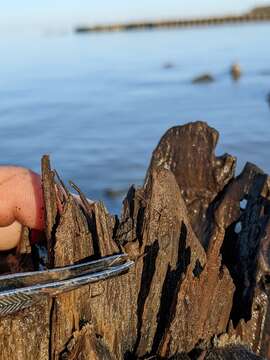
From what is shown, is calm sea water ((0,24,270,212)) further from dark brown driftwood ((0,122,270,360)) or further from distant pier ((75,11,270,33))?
distant pier ((75,11,270,33))

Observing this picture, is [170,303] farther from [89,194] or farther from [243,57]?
[243,57]

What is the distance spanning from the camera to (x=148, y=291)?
3.42m

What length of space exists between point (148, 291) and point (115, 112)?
757 inches

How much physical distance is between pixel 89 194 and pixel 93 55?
3775 cm

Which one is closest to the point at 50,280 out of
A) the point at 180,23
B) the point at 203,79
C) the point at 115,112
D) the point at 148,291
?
the point at 148,291

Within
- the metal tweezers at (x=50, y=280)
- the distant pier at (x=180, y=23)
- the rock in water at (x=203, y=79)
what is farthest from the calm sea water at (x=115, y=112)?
the distant pier at (x=180, y=23)

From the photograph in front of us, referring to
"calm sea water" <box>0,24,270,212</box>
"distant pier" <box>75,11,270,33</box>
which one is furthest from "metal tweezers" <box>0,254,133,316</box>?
"distant pier" <box>75,11,270,33</box>

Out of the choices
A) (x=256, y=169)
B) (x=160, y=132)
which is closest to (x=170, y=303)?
(x=256, y=169)

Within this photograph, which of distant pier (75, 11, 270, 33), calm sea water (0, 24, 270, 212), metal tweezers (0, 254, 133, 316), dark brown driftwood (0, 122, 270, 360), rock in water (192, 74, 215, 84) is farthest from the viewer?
distant pier (75, 11, 270, 33)

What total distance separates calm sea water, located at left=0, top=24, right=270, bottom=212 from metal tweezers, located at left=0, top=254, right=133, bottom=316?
26.8ft

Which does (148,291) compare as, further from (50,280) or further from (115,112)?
(115,112)

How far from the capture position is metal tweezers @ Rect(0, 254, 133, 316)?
2848 mm

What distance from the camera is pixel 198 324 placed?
11.3ft

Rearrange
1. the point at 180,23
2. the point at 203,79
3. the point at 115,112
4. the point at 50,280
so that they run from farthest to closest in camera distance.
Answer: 1. the point at 180,23
2. the point at 203,79
3. the point at 115,112
4. the point at 50,280
